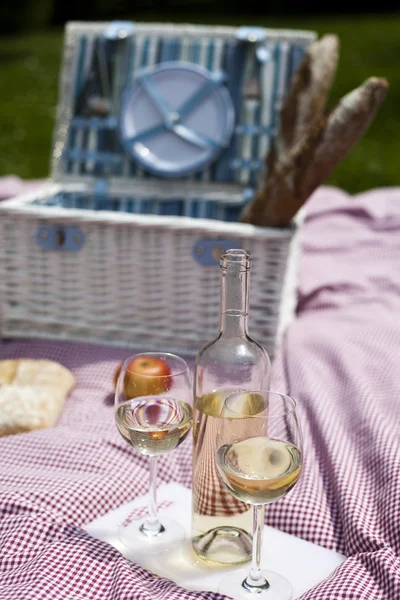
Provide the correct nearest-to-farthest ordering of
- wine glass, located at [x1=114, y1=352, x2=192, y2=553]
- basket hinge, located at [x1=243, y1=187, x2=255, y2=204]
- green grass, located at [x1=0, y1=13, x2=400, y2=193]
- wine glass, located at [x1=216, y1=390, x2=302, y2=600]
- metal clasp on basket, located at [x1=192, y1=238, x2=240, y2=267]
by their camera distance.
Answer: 1. wine glass, located at [x1=216, y1=390, x2=302, y2=600]
2. wine glass, located at [x1=114, y1=352, x2=192, y2=553]
3. metal clasp on basket, located at [x1=192, y1=238, x2=240, y2=267]
4. basket hinge, located at [x1=243, y1=187, x2=255, y2=204]
5. green grass, located at [x1=0, y1=13, x2=400, y2=193]

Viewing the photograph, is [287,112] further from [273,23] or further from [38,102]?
[273,23]

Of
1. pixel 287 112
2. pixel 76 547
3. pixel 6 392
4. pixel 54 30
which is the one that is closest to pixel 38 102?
pixel 54 30

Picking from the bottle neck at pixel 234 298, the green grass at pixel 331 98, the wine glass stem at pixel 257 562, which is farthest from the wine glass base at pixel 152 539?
the green grass at pixel 331 98

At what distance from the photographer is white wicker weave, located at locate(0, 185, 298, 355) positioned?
1690 mm

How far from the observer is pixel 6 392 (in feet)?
4.43

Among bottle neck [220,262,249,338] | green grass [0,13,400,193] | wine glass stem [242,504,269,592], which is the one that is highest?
bottle neck [220,262,249,338]

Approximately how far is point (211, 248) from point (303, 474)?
62cm

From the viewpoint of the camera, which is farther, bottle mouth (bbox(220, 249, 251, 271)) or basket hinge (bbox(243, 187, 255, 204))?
basket hinge (bbox(243, 187, 255, 204))

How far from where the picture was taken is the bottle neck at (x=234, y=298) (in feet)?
2.84

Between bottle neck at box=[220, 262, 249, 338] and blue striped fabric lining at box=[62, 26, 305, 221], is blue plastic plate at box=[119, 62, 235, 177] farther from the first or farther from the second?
bottle neck at box=[220, 262, 249, 338]

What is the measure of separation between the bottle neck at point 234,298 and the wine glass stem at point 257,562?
20cm

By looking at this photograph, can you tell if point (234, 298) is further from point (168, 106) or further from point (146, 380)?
point (168, 106)

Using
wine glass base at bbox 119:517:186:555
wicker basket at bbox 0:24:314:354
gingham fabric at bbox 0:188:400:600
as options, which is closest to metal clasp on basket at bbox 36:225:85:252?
wicker basket at bbox 0:24:314:354

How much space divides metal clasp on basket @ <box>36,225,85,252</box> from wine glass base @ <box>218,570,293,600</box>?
0.97 meters
